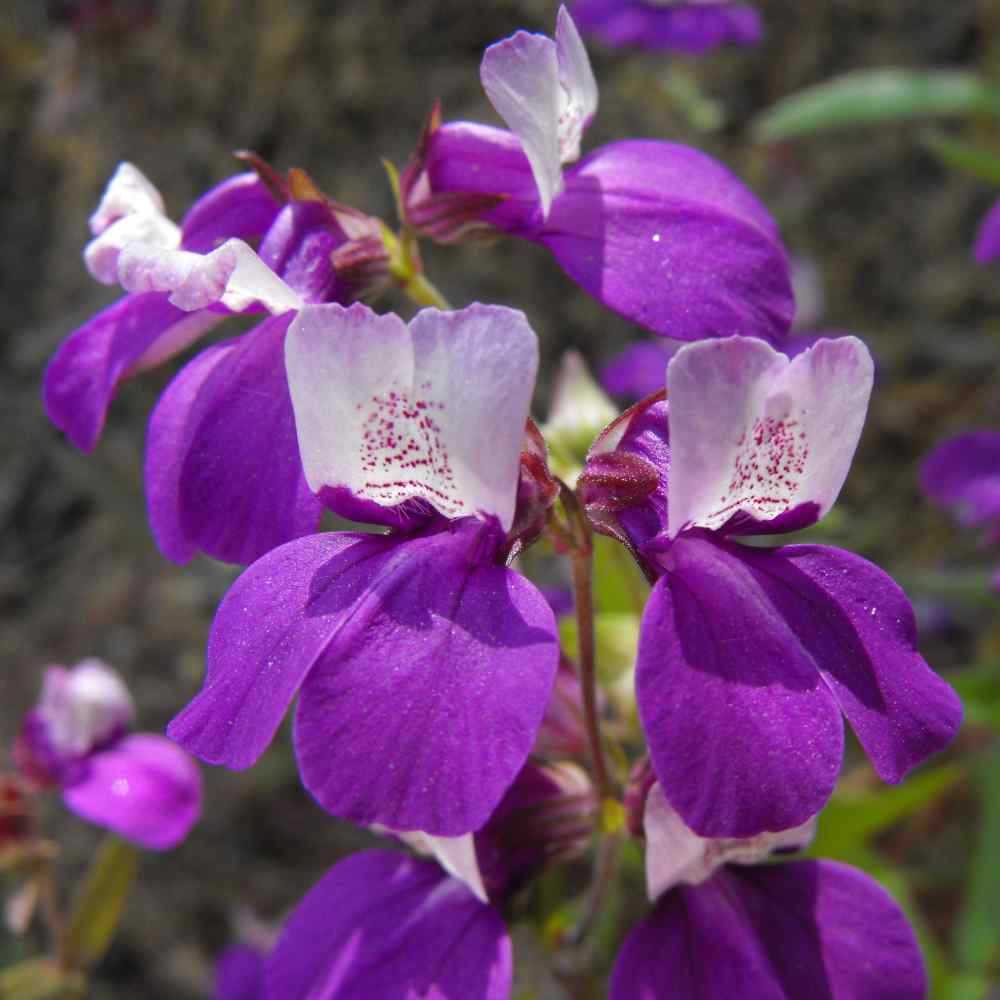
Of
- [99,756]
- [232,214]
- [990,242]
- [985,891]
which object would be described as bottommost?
[985,891]

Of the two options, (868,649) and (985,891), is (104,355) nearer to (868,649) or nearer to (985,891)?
(868,649)

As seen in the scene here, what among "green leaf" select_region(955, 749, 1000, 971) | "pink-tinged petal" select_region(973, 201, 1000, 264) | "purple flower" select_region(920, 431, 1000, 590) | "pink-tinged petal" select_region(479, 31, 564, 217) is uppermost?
"pink-tinged petal" select_region(479, 31, 564, 217)

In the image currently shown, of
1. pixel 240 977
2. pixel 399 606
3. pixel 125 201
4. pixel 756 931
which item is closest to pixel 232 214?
pixel 125 201

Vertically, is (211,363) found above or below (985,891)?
above

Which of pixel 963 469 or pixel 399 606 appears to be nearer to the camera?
pixel 399 606

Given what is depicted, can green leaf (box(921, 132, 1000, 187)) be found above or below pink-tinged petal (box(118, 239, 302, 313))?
below

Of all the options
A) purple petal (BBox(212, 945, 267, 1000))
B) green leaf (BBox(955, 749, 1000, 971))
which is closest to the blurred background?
green leaf (BBox(955, 749, 1000, 971))

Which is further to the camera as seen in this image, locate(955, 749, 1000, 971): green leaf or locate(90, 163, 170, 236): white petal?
locate(955, 749, 1000, 971): green leaf

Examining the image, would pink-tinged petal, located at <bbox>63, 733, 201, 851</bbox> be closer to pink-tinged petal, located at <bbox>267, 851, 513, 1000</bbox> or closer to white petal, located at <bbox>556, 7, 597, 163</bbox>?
pink-tinged petal, located at <bbox>267, 851, 513, 1000</bbox>
